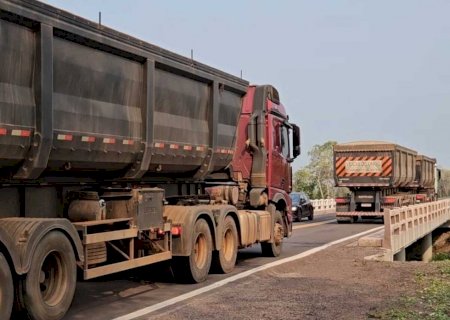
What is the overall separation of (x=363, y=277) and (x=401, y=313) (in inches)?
132

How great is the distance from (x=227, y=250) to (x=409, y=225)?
950 centimetres

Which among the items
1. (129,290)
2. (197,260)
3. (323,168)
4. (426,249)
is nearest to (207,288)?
(197,260)

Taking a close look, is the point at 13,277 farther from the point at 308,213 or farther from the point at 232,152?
the point at 308,213

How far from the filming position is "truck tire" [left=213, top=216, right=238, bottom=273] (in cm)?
1098

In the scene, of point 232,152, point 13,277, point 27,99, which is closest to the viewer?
point 13,277

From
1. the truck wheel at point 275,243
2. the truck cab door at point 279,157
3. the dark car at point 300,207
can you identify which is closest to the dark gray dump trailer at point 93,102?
the truck cab door at point 279,157

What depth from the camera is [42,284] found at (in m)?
6.80

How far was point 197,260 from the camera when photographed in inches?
400

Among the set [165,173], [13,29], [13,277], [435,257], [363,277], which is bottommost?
[435,257]

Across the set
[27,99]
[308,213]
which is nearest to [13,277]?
[27,99]

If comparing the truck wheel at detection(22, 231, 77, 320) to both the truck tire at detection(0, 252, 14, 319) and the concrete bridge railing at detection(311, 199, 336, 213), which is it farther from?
the concrete bridge railing at detection(311, 199, 336, 213)

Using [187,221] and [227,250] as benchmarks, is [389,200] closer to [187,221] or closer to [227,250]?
[227,250]

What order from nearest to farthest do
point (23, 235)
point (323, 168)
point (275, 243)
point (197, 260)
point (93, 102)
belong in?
point (23, 235)
point (93, 102)
point (197, 260)
point (275, 243)
point (323, 168)

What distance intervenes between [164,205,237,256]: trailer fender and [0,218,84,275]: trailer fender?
3.04 m
